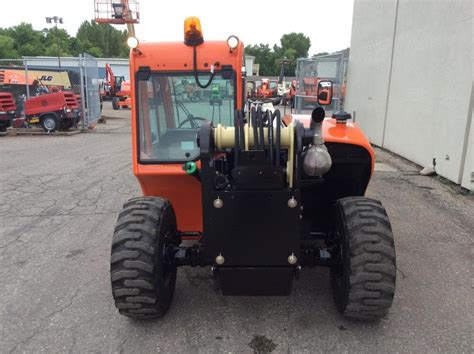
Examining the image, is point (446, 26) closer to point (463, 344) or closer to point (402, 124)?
point (402, 124)

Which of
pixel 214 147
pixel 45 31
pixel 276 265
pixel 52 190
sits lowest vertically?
pixel 52 190

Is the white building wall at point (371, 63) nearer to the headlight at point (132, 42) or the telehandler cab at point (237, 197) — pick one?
the telehandler cab at point (237, 197)

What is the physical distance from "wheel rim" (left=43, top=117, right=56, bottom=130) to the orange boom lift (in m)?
13.1

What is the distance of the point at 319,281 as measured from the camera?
3.78 meters

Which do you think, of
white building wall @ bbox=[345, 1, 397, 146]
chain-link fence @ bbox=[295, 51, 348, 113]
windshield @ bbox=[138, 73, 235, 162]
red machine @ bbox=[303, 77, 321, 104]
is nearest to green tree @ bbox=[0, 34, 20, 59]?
chain-link fence @ bbox=[295, 51, 348, 113]

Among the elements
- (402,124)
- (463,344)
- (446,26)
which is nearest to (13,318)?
(463,344)

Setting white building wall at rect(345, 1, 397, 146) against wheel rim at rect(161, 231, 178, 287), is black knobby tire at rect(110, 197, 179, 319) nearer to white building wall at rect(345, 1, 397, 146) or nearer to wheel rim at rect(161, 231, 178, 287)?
wheel rim at rect(161, 231, 178, 287)

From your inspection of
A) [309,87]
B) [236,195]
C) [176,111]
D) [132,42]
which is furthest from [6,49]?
[236,195]

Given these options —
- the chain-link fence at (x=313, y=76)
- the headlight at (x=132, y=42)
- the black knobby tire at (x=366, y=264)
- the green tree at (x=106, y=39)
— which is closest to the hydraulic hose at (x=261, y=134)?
the black knobby tire at (x=366, y=264)

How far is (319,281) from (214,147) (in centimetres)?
176

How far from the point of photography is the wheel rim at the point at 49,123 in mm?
15250

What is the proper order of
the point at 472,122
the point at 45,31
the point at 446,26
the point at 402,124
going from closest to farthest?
1. the point at 472,122
2. the point at 446,26
3. the point at 402,124
4. the point at 45,31

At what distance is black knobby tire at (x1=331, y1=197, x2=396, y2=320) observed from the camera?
2.81m

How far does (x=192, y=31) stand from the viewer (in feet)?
11.0
